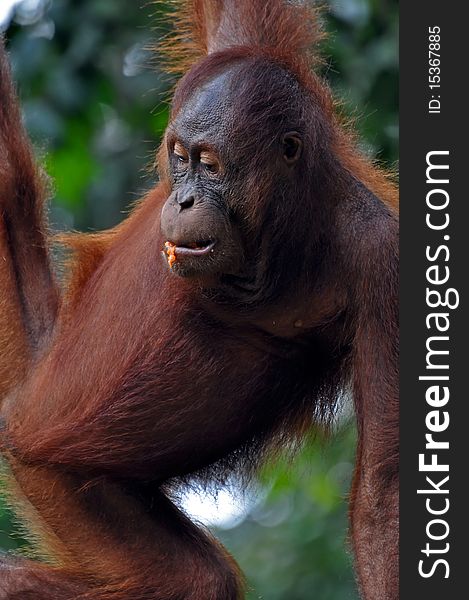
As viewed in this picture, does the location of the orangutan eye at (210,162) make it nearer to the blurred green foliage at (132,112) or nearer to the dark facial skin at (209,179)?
the dark facial skin at (209,179)

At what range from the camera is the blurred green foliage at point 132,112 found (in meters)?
6.00

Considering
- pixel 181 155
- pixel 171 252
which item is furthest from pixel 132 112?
pixel 171 252

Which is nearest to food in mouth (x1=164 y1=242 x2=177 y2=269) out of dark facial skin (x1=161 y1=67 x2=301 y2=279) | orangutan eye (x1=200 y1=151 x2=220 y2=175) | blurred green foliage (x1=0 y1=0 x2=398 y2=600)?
dark facial skin (x1=161 y1=67 x2=301 y2=279)

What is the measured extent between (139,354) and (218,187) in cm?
66

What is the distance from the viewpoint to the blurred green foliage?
19.7ft

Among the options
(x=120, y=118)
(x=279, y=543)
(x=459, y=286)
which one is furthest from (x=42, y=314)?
(x=279, y=543)

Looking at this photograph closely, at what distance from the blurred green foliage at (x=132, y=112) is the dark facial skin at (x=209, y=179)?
1.16 m

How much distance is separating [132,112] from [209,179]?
3.26 m

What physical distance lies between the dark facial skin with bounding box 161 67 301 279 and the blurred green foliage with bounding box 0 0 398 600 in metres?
1.16

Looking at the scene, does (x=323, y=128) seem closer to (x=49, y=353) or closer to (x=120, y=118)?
(x=49, y=353)

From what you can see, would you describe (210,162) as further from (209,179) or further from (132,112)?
(132,112)

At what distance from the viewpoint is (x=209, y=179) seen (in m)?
3.95

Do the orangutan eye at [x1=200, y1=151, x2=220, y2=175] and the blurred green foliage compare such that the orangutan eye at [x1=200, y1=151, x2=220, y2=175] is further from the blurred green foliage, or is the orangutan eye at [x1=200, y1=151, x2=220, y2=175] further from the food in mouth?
the blurred green foliage

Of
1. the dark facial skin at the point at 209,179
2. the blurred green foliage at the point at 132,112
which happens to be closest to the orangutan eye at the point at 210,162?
the dark facial skin at the point at 209,179
